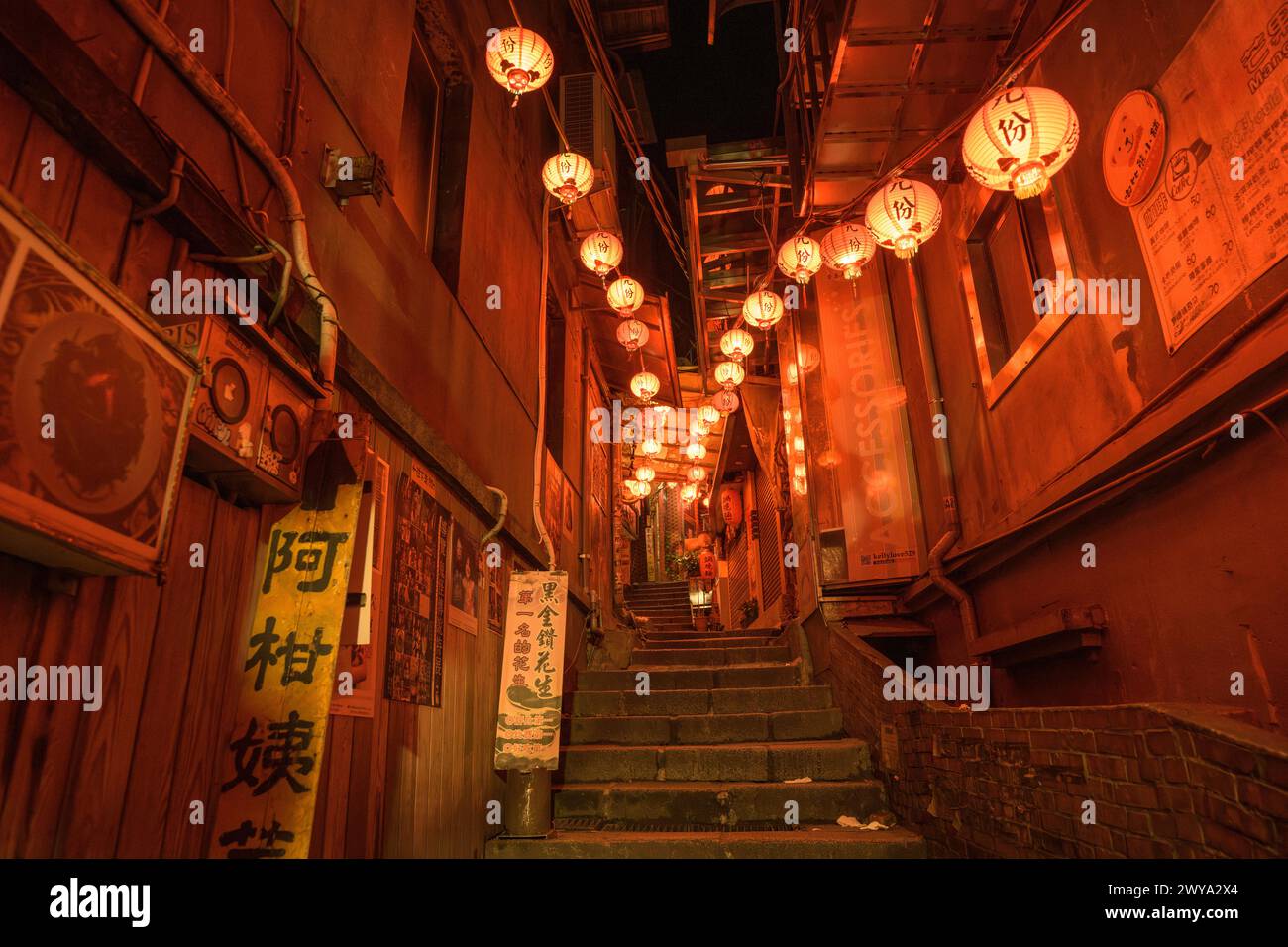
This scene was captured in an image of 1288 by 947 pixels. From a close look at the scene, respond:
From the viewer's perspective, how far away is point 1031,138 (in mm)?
5043

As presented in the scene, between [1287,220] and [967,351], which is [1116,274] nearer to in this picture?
[1287,220]

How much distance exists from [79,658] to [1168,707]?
4.69 m

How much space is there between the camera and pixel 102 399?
2033 mm

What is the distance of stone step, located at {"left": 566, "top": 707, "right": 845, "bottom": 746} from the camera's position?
826 cm

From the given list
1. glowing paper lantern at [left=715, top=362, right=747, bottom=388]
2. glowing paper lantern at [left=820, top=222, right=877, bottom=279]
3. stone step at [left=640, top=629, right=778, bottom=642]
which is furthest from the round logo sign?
glowing paper lantern at [left=715, top=362, right=747, bottom=388]

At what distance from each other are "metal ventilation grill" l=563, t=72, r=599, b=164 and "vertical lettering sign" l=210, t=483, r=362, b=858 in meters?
8.16

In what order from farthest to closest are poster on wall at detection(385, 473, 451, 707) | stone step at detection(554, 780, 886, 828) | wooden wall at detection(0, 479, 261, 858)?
stone step at detection(554, 780, 886, 828) → poster on wall at detection(385, 473, 451, 707) → wooden wall at detection(0, 479, 261, 858)

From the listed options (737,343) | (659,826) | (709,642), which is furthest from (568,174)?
(709,642)

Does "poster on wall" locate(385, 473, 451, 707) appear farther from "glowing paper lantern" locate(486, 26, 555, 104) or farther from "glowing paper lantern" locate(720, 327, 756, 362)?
"glowing paper lantern" locate(720, 327, 756, 362)

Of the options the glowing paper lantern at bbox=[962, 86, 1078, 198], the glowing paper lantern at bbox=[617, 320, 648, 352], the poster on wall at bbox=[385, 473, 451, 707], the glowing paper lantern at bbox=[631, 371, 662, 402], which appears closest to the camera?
the poster on wall at bbox=[385, 473, 451, 707]

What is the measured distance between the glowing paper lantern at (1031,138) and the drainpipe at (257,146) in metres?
4.73

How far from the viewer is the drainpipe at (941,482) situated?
8.30 metres

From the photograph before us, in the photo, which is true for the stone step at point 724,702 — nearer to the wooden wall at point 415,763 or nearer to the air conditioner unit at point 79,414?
the wooden wall at point 415,763

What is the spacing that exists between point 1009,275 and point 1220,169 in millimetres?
3408
